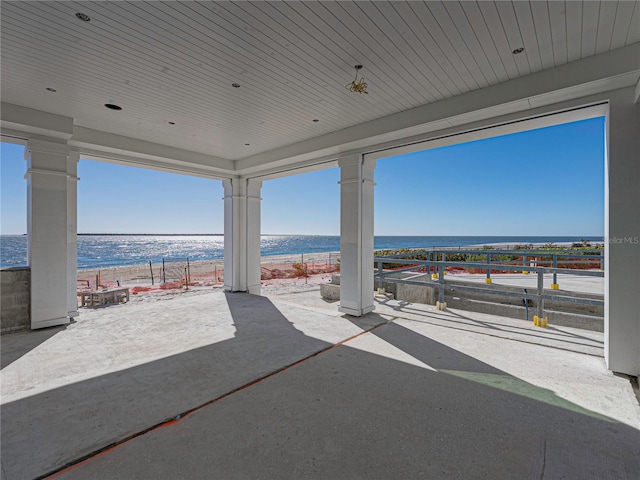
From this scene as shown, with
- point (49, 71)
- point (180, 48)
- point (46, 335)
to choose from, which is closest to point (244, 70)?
point (180, 48)

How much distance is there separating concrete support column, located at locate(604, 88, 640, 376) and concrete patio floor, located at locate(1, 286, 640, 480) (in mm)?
344

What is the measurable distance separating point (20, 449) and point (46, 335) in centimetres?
288

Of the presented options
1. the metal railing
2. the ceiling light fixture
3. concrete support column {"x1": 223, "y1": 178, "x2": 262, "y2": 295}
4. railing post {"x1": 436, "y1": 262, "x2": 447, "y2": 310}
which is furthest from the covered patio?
concrete support column {"x1": 223, "y1": 178, "x2": 262, "y2": 295}

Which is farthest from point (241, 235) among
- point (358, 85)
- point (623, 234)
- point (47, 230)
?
point (623, 234)

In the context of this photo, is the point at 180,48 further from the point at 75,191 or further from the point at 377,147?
the point at 75,191

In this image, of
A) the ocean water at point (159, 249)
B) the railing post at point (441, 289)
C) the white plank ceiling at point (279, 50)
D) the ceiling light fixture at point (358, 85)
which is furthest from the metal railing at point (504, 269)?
the ocean water at point (159, 249)

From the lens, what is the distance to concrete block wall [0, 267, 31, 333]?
161 inches

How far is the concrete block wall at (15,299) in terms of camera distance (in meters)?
4.08

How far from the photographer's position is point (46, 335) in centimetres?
399

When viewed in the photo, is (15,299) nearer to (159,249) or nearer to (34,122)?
(34,122)

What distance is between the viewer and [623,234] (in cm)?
282

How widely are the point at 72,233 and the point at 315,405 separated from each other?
4888mm

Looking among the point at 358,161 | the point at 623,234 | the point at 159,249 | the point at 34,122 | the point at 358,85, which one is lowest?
the point at 159,249

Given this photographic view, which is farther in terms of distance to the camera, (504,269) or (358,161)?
→ (358,161)
